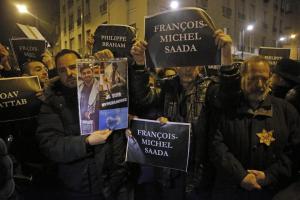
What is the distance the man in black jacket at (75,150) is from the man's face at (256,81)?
1.25m

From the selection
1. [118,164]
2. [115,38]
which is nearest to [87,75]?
[118,164]

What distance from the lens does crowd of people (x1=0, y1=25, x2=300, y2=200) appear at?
8.70 feet

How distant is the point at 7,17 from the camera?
10953mm

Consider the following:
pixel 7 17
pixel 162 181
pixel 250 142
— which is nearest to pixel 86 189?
pixel 162 181

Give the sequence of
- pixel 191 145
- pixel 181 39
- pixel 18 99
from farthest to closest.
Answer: pixel 18 99 → pixel 191 145 → pixel 181 39

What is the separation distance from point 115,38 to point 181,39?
4.68 ft

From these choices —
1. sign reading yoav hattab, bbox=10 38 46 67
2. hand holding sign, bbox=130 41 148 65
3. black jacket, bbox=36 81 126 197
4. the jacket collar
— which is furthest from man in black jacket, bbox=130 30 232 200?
sign reading yoav hattab, bbox=10 38 46 67

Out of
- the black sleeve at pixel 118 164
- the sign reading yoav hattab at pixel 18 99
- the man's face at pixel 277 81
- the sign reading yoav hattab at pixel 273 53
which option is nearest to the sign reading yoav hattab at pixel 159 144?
the black sleeve at pixel 118 164

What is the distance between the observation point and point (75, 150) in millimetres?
2535

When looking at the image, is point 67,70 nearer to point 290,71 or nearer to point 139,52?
point 139,52

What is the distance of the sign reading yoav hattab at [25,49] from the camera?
15.3ft

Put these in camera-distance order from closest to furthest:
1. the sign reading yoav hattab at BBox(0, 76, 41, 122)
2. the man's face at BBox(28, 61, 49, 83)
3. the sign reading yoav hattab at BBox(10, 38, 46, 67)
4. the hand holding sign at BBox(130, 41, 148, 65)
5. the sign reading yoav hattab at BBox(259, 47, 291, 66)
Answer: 1. the hand holding sign at BBox(130, 41, 148, 65)
2. the sign reading yoav hattab at BBox(0, 76, 41, 122)
3. the man's face at BBox(28, 61, 49, 83)
4. the sign reading yoav hattab at BBox(10, 38, 46, 67)
5. the sign reading yoav hattab at BBox(259, 47, 291, 66)

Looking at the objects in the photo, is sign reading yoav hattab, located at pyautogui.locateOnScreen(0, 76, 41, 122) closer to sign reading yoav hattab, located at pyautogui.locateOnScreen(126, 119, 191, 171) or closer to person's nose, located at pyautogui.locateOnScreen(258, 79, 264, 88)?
sign reading yoav hattab, located at pyautogui.locateOnScreen(126, 119, 191, 171)

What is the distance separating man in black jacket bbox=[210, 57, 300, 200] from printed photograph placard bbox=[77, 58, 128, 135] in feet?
3.22
